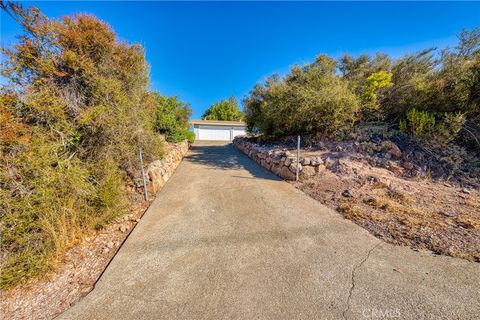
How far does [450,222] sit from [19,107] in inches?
277

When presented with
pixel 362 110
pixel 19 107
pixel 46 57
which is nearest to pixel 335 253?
pixel 19 107

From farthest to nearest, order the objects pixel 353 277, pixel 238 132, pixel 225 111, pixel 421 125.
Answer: pixel 225 111
pixel 238 132
pixel 421 125
pixel 353 277

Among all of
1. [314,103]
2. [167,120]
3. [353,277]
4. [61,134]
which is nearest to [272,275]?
[353,277]

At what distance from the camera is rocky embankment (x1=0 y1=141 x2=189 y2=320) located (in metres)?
1.92

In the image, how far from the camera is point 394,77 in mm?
9102

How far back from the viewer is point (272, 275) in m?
2.24

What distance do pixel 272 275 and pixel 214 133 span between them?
21714mm

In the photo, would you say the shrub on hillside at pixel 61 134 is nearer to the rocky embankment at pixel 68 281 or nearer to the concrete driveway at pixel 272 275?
the rocky embankment at pixel 68 281

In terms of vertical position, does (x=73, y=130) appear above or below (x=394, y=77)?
below

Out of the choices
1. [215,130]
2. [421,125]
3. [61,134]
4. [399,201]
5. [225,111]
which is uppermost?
[225,111]

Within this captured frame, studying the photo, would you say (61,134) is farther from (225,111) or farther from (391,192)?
(225,111)

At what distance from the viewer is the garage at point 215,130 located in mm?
22797

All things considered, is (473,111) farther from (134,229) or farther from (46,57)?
(46,57)

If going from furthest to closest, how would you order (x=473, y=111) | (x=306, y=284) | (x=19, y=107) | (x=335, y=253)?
1. (x=473, y=111)
2. (x=19, y=107)
3. (x=335, y=253)
4. (x=306, y=284)
